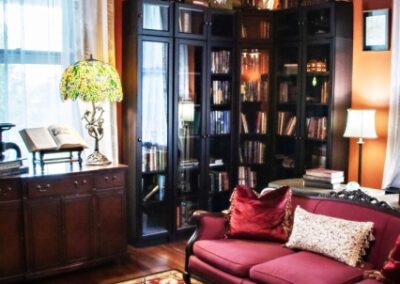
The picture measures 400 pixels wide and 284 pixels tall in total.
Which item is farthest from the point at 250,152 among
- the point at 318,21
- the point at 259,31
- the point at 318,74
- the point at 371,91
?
the point at 318,21

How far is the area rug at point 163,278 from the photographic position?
378cm

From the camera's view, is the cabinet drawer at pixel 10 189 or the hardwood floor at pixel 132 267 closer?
the cabinet drawer at pixel 10 189

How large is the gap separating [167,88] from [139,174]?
873 millimetres

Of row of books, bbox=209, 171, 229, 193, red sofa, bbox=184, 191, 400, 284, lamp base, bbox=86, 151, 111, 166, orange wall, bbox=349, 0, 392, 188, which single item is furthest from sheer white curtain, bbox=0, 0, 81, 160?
orange wall, bbox=349, 0, 392, 188

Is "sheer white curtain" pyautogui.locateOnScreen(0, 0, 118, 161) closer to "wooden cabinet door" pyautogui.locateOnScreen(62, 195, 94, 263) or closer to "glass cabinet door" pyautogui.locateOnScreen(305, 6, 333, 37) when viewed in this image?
"wooden cabinet door" pyautogui.locateOnScreen(62, 195, 94, 263)

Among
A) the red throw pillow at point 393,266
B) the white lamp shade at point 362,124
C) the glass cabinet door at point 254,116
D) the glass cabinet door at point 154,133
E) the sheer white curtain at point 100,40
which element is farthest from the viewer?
the glass cabinet door at point 254,116

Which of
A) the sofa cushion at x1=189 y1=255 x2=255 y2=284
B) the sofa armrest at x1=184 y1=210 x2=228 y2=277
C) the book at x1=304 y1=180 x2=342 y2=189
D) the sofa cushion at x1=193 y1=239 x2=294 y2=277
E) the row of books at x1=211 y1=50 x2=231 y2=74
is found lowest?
the sofa cushion at x1=189 y1=255 x2=255 y2=284

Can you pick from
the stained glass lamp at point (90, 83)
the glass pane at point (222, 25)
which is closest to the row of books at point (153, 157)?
the stained glass lamp at point (90, 83)

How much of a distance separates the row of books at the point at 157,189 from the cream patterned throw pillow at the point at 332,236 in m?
1.78

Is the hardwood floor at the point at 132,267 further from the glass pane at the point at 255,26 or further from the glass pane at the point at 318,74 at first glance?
the glass pane at the point at 255,26

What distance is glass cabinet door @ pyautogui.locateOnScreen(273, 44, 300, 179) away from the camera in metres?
5.03

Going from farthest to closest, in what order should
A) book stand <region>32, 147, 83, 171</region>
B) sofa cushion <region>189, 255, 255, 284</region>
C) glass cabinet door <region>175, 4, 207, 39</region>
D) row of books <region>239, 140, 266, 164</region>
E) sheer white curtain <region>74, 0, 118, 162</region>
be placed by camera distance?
1. row of books <region>239, 140, 266, 164</region>
2. glass cabinet door <region>175, 4, 207, 39</region>
3. sheer white curtain <region>74, 0, 118, 162</region>
4. book stand <region>32, 147, 83, 171</region>
5. sofa cushion <region>189, 255, 255, 284</region>

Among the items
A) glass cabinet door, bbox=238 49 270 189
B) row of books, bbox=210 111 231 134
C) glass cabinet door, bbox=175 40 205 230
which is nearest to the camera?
glass cabinet door, bbox=175 40 205 230

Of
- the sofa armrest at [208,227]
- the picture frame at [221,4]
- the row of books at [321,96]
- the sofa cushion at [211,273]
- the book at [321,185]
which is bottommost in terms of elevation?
the sofa cushion at [211,273]
